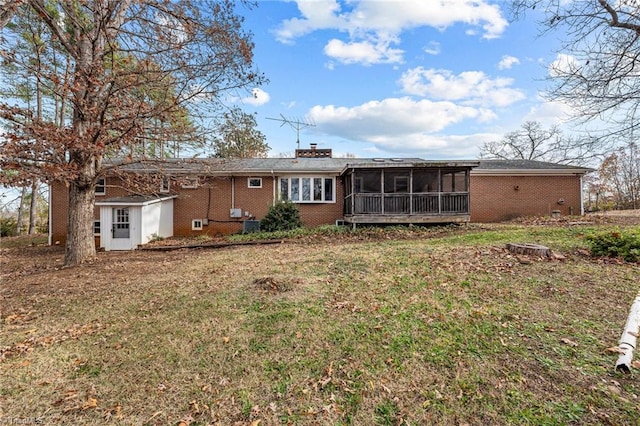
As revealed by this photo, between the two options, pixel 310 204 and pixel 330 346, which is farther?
pixel 310 204

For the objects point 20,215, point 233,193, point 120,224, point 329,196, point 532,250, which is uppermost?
point 233,193

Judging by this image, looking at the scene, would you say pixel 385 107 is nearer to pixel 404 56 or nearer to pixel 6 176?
pixel 404 56

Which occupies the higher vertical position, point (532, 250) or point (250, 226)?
point (250, 226)

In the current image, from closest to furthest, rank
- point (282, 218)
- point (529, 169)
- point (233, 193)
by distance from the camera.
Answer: point (282, 218) < point (233, 193) < point (529, 169)

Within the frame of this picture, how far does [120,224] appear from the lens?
12.5m

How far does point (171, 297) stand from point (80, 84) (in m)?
5.30

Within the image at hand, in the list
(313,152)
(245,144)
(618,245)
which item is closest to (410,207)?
(618,245)

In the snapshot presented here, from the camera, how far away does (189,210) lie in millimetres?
15117

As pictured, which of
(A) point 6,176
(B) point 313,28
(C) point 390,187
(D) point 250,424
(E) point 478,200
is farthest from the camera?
(E) point 478,200

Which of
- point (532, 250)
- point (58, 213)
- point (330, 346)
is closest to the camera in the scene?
point (330, 346)

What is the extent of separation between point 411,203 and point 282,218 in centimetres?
581

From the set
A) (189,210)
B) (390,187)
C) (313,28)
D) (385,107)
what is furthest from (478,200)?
(189,210)

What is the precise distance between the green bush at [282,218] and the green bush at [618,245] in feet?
33.4

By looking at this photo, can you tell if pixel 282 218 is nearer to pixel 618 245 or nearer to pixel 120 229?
pixel 120 229
